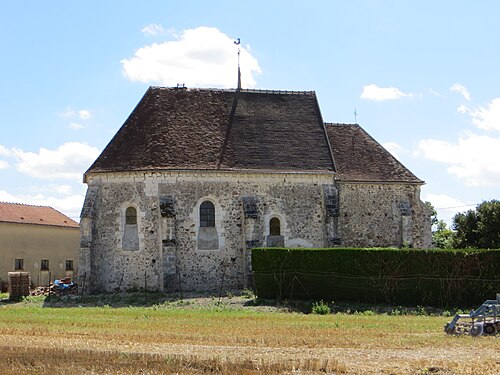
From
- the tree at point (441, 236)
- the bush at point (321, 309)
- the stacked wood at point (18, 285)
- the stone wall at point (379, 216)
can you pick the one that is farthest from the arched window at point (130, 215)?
the tree at point (441, 236)

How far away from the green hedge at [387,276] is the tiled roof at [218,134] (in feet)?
24.8

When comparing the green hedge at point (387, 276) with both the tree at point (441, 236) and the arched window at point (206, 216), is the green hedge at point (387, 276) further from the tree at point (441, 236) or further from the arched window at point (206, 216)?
Result: the tree at point (441, 236)

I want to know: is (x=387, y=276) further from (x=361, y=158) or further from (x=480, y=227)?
(x=480, y=227)

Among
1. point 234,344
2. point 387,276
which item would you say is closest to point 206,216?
point 387,276

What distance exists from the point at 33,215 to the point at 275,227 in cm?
2635

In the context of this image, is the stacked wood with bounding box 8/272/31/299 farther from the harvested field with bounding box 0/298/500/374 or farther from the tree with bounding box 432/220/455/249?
the tree with bounding box 432/220/455/249

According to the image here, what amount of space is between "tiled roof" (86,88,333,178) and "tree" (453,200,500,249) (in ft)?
51.8

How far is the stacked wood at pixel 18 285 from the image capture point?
111 ft

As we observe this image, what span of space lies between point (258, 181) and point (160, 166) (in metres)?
4.97

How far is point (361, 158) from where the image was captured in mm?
39656

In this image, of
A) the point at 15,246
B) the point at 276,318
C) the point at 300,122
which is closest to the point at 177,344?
the point at 276,318

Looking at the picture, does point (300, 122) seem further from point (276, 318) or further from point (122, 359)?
point (122, 359)

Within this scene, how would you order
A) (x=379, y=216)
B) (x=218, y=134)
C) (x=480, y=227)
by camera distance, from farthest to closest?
(x=480, y=227), (x=379, y=216), (x=218, y=134)

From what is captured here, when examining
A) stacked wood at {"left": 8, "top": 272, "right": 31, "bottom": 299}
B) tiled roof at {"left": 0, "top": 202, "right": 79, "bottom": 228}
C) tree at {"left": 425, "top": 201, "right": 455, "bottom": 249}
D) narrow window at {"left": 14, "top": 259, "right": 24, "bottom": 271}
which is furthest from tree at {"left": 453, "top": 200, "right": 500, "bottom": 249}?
narrow window at {"left": 14, "top": 259, "right": 24, "bottom": 271}
